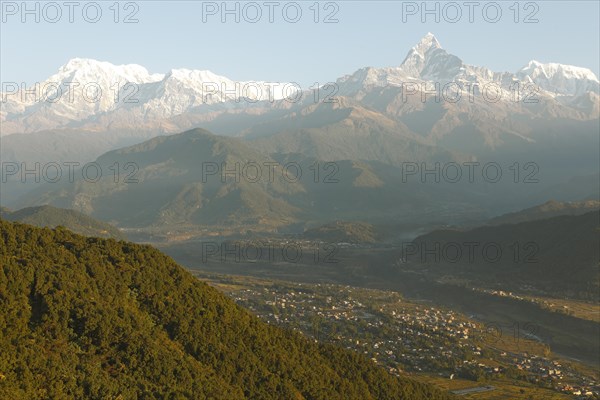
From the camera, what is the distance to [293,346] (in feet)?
311

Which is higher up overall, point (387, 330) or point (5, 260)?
point (5, 260)

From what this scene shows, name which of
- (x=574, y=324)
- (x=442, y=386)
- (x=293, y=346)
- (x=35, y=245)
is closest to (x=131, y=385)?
(x=35, y=245)

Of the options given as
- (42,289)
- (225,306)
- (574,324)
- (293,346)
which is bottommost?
(574,324)

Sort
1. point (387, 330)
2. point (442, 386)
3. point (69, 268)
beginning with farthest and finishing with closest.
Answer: point (387, 330) → point (442, 386) → point (69, 268)

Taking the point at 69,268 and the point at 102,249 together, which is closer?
the point at 69,268

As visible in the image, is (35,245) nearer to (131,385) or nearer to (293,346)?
(131,385)

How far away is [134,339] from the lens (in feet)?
232

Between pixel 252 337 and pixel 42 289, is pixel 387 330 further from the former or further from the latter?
pixel 42 289

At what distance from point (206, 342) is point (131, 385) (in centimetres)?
1649

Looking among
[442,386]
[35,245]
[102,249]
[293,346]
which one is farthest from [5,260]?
[442,386]

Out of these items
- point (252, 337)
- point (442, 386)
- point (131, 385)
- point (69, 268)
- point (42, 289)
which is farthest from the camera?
point (442, 386)

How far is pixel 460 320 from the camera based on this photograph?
642 feet

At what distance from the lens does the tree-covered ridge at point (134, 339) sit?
206ft

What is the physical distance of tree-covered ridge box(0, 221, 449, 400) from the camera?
206 ft
